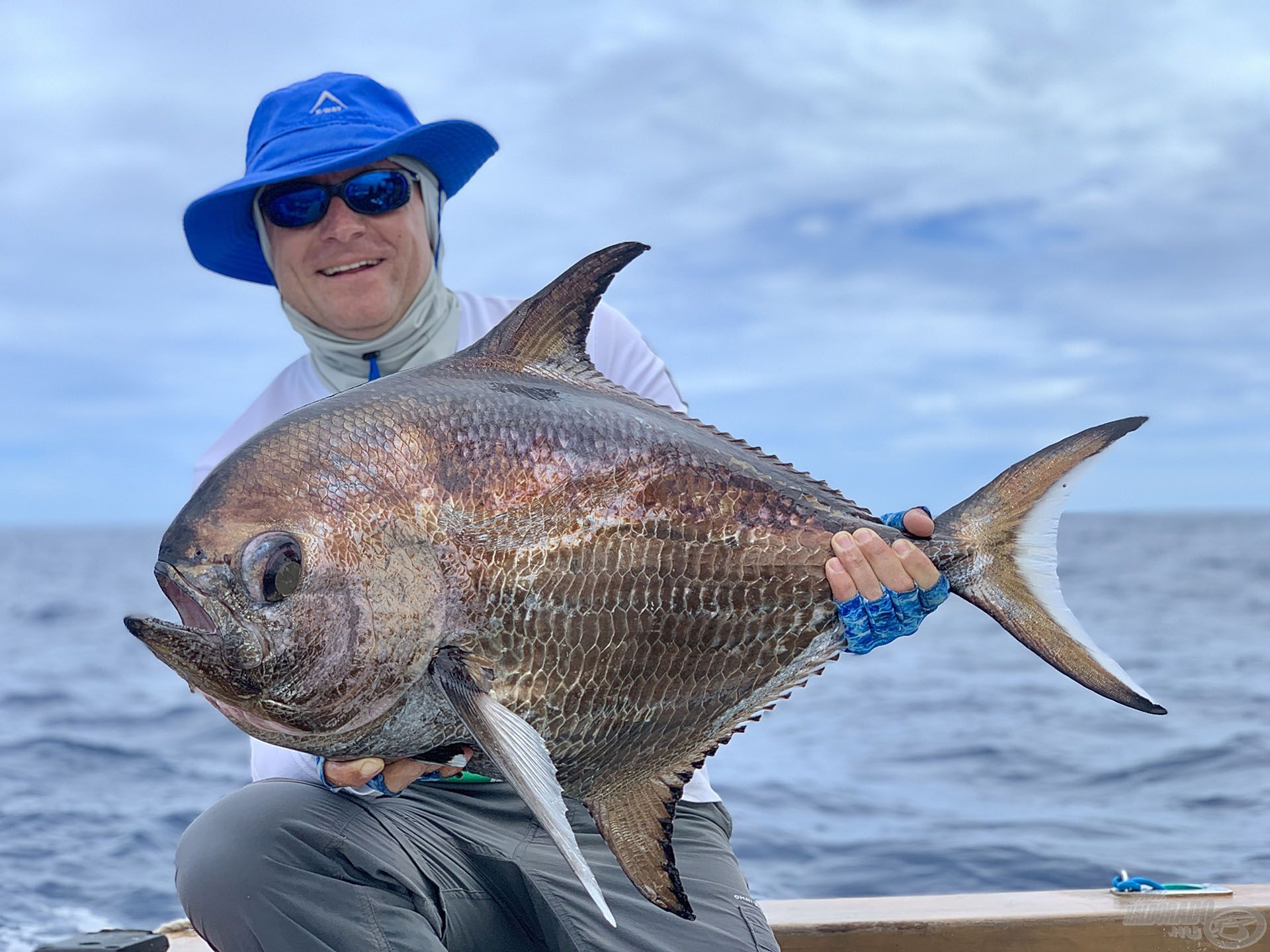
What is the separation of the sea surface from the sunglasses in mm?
1224

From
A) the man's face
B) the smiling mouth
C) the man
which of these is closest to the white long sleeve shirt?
the man

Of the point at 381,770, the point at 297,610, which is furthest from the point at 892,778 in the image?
the point at 297,610

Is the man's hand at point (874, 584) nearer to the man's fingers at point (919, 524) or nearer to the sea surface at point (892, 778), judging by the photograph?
the man's fingers at point (919, 524)

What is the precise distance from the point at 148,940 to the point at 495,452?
2.37 m

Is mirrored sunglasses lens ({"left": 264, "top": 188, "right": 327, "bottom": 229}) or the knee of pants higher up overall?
mirrored sunglasses lens ({"left": 264, "top": 188, "right": 327, "bottom": 229})

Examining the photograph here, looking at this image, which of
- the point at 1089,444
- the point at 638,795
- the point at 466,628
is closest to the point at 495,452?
the point at 466,628

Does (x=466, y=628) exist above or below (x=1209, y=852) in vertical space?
above

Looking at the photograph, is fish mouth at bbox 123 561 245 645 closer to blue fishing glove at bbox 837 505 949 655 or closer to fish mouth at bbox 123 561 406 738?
fish mouth at bbox 123 561 406 738

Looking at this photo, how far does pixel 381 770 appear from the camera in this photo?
245 cm

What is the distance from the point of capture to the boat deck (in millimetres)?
3674

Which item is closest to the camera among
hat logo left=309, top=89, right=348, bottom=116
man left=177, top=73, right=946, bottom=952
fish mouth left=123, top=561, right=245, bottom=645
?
fish mouth left=123, top=561, right=245, bottom=645

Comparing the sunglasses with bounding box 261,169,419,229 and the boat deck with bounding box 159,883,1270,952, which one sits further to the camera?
the boat deck with bounding box 159,883,1270,952

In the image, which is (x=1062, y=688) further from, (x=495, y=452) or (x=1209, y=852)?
(x=495, y=452)

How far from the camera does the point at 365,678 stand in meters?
2.06
